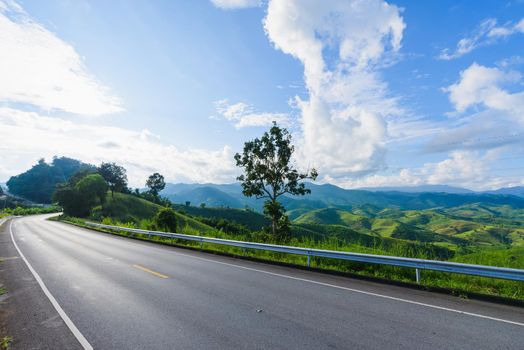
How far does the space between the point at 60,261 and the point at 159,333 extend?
1026 cm

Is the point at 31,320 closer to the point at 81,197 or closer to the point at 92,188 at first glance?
the point at 81,197

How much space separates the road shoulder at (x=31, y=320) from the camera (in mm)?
4672

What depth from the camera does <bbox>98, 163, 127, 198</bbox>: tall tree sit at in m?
98.2

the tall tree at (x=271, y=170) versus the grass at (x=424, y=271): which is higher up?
the tall tree at (x=271, y=170)

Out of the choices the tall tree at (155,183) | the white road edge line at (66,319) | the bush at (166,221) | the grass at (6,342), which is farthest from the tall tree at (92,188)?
the grass at (6,342)

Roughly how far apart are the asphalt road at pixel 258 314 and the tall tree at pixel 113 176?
327 feet

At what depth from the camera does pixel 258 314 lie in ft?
18.2

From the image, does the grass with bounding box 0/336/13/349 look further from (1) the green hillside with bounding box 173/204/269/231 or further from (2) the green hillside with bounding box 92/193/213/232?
(1) the green hillside with bounding box 173/204/269/231

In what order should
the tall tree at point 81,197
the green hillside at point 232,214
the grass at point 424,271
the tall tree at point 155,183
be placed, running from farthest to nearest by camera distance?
the green hillside at point 232,214 < the tall tree at point 155,183 < the tall tree at point 81,197 < the grass at point 424,271

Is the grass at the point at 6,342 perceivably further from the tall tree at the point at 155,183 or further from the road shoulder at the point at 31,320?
the tall tree at the point at 155,183

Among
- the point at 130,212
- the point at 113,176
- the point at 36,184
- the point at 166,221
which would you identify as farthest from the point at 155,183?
the point at 36,184

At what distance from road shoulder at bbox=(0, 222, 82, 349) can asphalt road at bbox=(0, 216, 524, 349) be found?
0.04 m

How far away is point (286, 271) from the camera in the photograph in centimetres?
995

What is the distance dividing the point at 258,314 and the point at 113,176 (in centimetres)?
10821
